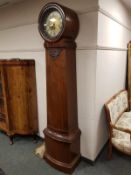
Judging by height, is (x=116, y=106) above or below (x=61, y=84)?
below

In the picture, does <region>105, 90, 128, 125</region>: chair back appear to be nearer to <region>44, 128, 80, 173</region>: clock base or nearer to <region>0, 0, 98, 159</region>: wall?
<region>0, 0, 98, 159</region>: wall

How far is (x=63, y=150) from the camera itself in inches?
81.6

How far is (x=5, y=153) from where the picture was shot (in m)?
2.51

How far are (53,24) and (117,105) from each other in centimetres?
159

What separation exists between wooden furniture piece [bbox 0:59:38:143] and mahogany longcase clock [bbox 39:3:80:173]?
0.60 meters

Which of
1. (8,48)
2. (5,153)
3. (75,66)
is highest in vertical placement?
(8,48)

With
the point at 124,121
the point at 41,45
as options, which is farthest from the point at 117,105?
the point at 41,45

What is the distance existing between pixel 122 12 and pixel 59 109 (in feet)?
6.47

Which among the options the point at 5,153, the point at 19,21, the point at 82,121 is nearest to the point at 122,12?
the point at 19,21

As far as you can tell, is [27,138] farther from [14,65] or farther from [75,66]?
[75,66]

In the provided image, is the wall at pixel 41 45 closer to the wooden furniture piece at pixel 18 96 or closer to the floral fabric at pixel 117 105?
the wooden furniture piece at pixel 18 96

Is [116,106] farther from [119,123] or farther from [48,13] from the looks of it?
[48,13]

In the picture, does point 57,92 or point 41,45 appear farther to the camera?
point 41,45

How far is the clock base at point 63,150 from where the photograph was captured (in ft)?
6.68
